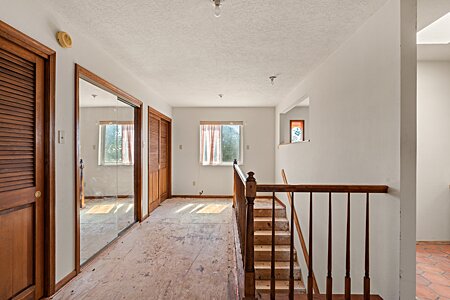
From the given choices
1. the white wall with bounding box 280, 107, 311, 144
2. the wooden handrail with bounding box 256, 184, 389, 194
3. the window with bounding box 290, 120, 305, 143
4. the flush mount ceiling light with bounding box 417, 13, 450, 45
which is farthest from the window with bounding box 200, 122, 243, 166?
the wooden handrail with bounding box 256, 184, 389, 194

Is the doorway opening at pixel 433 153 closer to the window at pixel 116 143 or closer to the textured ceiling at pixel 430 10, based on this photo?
the textured ceiling at pixel 430 10

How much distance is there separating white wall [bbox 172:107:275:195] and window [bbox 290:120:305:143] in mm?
527

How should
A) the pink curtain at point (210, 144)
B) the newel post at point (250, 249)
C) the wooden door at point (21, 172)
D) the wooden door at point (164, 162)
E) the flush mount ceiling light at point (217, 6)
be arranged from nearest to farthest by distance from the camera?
the wooden door at point (21, 172) < the newel post at point (250, 249) < the flush mount ceiling light at point (217, 6) < the wooden door at point (164, 162) < the pink curtain at point (210, 144)

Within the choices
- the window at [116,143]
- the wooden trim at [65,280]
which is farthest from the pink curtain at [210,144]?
the wooden trim at [65,280]

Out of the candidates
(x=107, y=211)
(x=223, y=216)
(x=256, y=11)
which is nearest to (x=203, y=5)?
(x=256, y=11)

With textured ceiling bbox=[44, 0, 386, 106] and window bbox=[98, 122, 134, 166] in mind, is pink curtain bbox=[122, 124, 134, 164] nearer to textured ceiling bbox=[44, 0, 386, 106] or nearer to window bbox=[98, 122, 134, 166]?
window bbox=[98, 122, 134, 166]

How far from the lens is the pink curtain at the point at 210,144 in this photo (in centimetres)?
738

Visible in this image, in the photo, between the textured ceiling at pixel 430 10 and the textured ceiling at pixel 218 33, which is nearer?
the textured ceiling at pixel 430 10

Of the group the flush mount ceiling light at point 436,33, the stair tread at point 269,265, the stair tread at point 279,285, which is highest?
the flush mount ceiling light at point 436,33

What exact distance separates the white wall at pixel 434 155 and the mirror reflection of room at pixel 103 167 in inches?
154

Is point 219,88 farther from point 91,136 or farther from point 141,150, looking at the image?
point 91,136

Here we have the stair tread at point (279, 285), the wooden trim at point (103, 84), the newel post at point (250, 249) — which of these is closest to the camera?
the newel post at point (250, 249)

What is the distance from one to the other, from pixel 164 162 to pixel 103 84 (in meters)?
3.69

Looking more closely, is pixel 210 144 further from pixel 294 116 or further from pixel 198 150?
pixel 294 116
